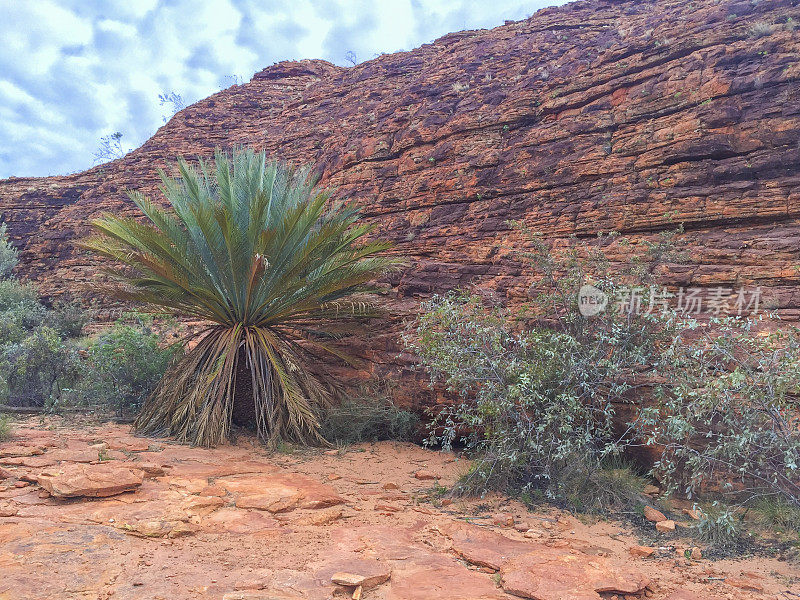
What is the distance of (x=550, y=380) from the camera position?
552 cm

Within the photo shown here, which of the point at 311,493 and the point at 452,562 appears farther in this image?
the point at 311,493

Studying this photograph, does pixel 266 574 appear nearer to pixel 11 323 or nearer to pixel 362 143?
pixel 362 143

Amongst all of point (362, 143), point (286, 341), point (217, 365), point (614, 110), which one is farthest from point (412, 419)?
point (362, 143)

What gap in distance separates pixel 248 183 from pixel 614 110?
654 cm

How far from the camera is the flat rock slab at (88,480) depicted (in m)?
4.13

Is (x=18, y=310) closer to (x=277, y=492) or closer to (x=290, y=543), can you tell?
(x=277, y=492)

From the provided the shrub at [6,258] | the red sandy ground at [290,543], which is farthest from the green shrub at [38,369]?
the shrub at [6,258]

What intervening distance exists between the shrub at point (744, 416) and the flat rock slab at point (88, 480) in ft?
15.2

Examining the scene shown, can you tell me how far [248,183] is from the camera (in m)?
7.57

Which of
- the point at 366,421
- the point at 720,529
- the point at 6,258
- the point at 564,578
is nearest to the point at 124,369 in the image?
the point at 366,421

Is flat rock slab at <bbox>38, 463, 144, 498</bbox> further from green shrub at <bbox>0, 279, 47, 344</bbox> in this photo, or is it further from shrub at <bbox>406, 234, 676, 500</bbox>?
green shrub at <bbox>0, 279, 47, 344</bbox>

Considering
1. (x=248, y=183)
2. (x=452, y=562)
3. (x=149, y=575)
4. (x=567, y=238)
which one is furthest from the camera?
(x=567, y=238)

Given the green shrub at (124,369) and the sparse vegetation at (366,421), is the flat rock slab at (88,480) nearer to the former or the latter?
the sparse vegetation at (366,421)

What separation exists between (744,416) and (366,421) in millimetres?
4741
